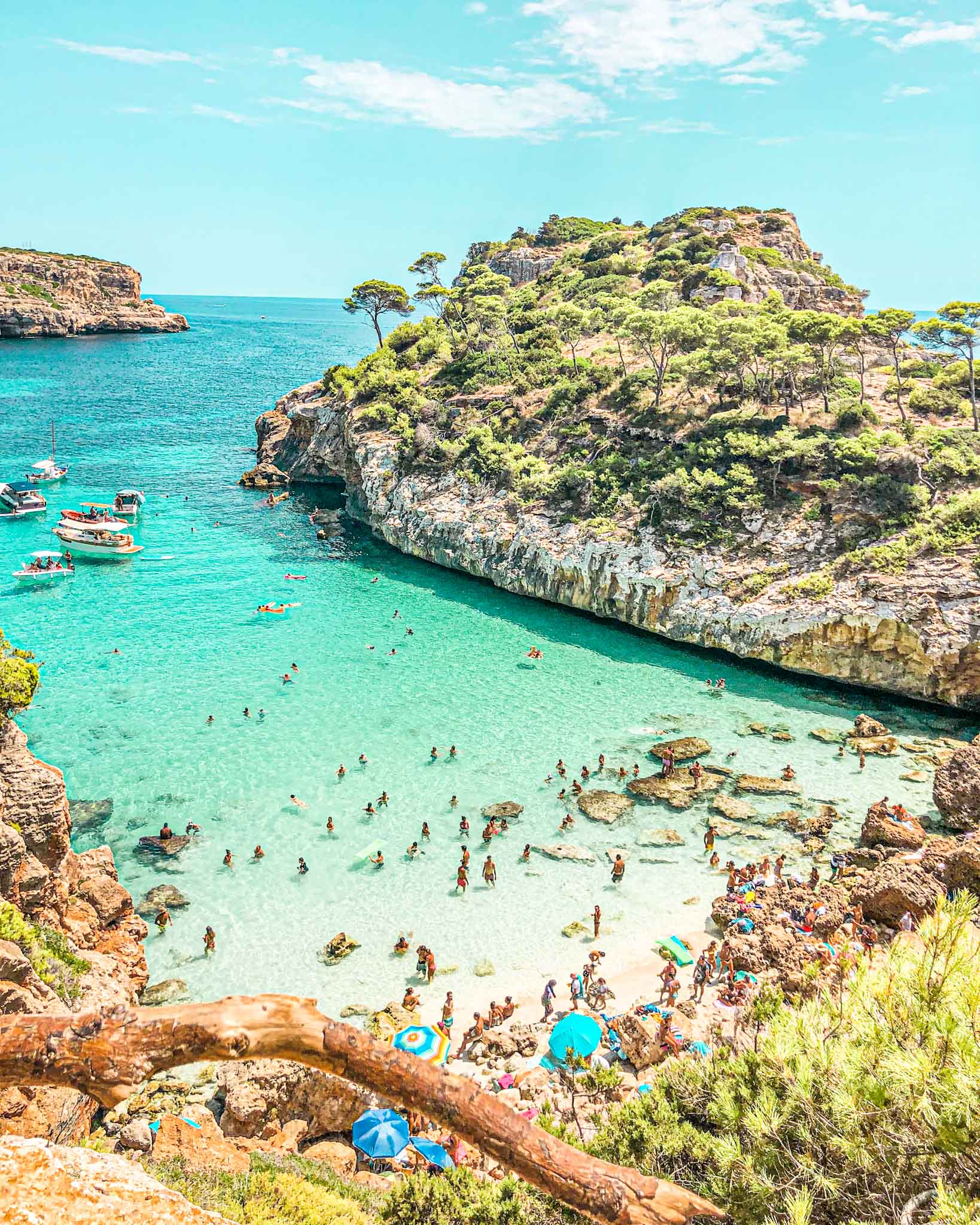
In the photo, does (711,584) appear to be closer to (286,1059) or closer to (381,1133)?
(381,1133)

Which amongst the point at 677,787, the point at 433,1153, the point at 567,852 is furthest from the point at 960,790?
the point at 433,1153

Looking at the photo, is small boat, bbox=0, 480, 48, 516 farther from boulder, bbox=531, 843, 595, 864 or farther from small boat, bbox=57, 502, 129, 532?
boulder, bbox=531, 843, 595, 864

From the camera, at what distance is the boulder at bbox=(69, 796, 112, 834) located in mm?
23969

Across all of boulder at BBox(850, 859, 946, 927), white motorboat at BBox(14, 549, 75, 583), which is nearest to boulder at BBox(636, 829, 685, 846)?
boulder at BBox(850, 859, 946, 927)

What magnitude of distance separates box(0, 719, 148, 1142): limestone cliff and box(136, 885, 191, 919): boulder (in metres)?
0.77

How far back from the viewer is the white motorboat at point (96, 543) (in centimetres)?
4791

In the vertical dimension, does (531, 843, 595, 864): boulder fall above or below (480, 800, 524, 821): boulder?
below

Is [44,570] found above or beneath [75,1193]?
beneath

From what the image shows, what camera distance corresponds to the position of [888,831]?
22.4m

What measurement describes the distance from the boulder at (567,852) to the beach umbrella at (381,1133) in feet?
35.3

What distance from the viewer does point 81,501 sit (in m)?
57.0

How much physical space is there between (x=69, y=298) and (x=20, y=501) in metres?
120

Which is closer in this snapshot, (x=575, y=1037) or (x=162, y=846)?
(x=575, y=1037)

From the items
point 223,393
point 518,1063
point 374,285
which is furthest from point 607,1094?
point 223,393
